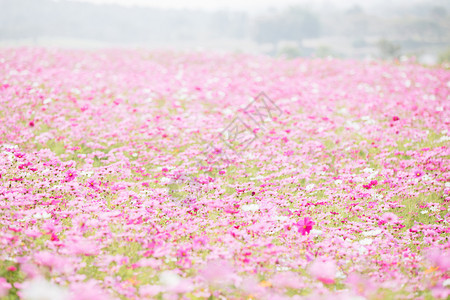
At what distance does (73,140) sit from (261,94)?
223 inches

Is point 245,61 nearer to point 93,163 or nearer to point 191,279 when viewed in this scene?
point 93,163

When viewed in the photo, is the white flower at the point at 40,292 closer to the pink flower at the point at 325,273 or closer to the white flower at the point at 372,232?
the pink flower at the point at 325,273

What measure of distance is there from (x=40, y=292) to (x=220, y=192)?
8.27 feet

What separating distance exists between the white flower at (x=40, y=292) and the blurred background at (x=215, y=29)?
55.8m

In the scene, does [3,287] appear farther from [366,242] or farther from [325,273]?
[366,242]

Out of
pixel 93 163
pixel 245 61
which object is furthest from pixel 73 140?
pixel 245 61

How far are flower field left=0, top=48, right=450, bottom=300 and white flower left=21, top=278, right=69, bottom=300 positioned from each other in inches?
0.4

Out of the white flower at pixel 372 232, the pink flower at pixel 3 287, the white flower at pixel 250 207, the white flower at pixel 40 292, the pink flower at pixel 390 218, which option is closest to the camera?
the white flower at pixel 40 292

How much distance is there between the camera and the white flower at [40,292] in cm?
232

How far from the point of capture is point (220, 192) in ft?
14.9

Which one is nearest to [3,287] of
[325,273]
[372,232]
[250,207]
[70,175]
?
[70,175]

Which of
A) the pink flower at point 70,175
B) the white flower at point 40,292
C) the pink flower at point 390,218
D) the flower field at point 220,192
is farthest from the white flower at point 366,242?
the pink flower at point 70,175

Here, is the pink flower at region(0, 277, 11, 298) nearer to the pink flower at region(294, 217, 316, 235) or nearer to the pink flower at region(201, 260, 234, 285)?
the pink flower at region(201, 260, 234, 285)

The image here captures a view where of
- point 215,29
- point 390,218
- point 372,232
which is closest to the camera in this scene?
point 372,232
